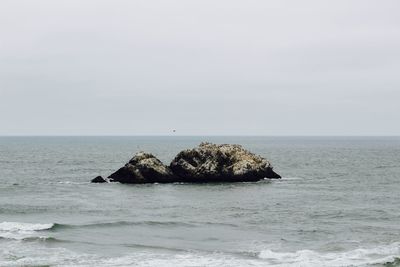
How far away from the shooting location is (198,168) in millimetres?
80188

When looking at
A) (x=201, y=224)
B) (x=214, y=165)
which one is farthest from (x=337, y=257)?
(x=214, y=165)

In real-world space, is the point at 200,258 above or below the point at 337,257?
below

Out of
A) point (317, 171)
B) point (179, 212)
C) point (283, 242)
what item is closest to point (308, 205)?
point (179, 212)

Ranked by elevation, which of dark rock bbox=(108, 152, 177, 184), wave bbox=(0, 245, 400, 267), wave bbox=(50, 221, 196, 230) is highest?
dark rock bbox=(108, 152, 177, 184)

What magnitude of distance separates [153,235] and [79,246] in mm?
6353

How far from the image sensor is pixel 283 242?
→ 41.8 metres

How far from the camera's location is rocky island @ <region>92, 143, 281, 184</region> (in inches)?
3110

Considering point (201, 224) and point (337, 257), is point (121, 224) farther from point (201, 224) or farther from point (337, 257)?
point (337, 257)

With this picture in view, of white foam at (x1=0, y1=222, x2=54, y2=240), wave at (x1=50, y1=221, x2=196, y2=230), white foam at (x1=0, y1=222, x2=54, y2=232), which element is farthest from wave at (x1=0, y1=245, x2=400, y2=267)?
wave at (x1=50, y1=221, x2=196, y2=230)

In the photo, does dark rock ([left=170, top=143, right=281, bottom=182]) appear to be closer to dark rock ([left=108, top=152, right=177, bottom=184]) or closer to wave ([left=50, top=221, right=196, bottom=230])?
dark rock ([left=108, top=152, right=177, bottom=184])

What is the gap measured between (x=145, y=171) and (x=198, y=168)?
700cm

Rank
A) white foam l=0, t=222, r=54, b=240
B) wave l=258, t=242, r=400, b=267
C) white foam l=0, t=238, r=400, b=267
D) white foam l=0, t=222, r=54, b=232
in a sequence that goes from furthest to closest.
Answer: white foam l=0, t=222, r=54, b=232, white foam l=0, t=222, r=54, b=240, white foam l=0, t=238, r=400, b=267, wave l=258, t=242, r=400, b=267

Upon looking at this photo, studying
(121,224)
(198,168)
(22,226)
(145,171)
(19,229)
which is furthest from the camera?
(198,168)

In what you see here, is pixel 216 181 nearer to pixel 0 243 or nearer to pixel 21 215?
pixel 21 215
